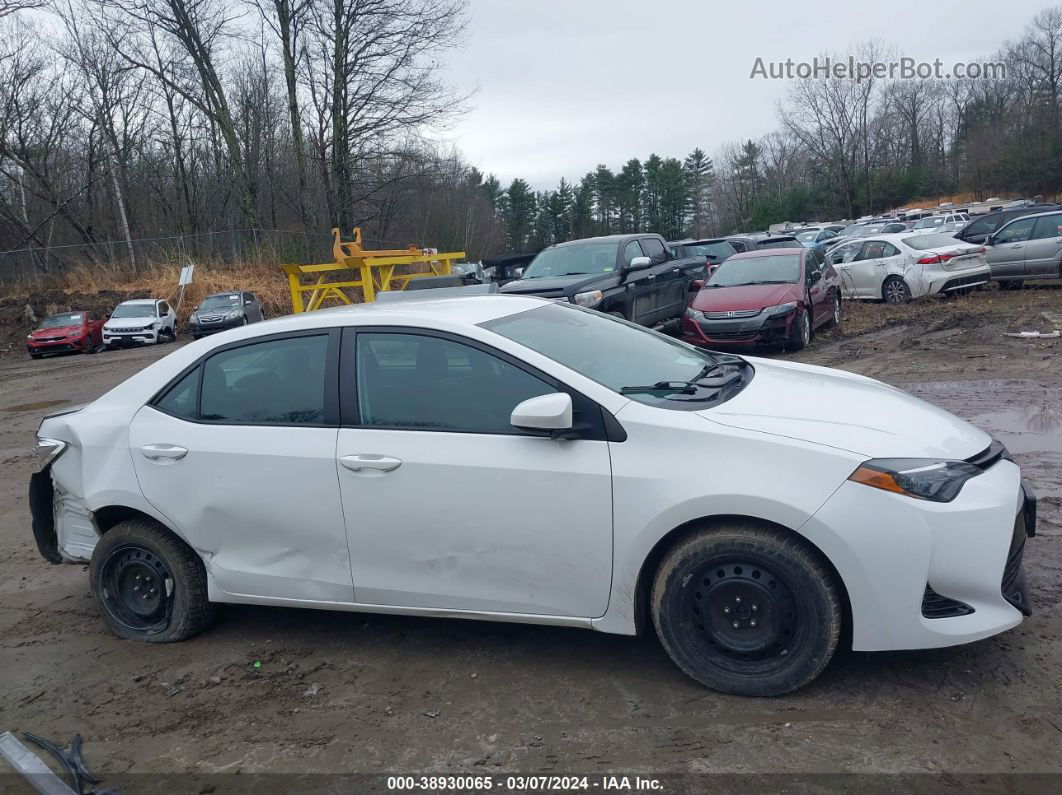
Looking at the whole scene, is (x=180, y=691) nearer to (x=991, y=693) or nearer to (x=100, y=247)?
(x=991, y=693)

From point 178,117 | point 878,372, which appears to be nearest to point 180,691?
point 878,372

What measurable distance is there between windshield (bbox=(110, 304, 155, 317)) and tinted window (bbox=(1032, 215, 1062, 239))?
2465cm

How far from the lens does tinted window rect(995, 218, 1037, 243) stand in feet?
58.3

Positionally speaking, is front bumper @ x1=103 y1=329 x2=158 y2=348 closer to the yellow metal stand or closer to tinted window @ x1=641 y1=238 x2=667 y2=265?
the yellow metal stand

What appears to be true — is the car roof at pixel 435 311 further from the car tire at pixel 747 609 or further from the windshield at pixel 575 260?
the windshield at pixel 575 260

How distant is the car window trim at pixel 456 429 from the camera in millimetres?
3576

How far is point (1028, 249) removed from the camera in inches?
690

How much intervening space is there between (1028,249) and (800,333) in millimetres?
8021

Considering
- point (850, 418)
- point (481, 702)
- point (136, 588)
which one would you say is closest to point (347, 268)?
point (136, 588)

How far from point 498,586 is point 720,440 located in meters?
1.17

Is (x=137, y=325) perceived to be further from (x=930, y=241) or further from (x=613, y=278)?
(x=930, y=241)

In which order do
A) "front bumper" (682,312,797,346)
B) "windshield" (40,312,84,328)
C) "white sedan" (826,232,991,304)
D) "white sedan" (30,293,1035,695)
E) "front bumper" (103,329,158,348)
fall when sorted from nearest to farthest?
"white sedan" (30,293,1035,695) → "front bumper" (682,312,797,346) → "white sedan" (826,232,991,304) → "windshield" (40,312,84,328) → "front bumper" (103,329,158,348)

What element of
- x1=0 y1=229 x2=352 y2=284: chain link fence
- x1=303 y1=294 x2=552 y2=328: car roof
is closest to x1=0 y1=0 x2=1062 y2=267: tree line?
x1=0 y1=229 x2=352 y2=284: chain link fence

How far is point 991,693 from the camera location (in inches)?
132
